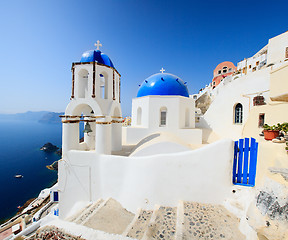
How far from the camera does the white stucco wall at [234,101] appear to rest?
853 centimetres

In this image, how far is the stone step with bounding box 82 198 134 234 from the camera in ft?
11.5

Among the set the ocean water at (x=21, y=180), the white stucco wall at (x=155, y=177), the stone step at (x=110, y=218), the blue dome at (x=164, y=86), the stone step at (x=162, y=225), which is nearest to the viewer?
the stone step at (x=162, y=225)

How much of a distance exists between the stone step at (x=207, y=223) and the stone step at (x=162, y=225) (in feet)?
0.84

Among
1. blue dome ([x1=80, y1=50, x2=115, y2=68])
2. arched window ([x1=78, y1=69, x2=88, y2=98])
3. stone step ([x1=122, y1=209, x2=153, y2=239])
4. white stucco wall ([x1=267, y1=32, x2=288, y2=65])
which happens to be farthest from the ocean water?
white stucco wall ([x1=267, y1=32, x2=288, y2=65])

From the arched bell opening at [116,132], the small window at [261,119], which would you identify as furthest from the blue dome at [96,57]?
the small window at [261,119]

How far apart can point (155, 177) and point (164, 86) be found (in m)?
6.51

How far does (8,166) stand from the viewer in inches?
1272

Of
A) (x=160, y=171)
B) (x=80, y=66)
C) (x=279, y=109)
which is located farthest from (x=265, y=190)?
(x=80, y=66)

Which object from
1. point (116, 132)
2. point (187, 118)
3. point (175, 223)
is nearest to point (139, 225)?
point (175, 223)

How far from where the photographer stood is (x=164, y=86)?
9023 millimetres

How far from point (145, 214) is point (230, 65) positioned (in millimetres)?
37912

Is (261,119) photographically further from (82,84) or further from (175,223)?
(82,84)

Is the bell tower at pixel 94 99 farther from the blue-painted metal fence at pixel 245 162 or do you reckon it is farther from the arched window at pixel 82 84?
the blue-painted metal fence at pixel 245 162

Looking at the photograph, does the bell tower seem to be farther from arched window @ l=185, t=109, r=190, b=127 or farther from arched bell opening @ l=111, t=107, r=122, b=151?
arched window @ l=185, t=109, r=190, b=127
